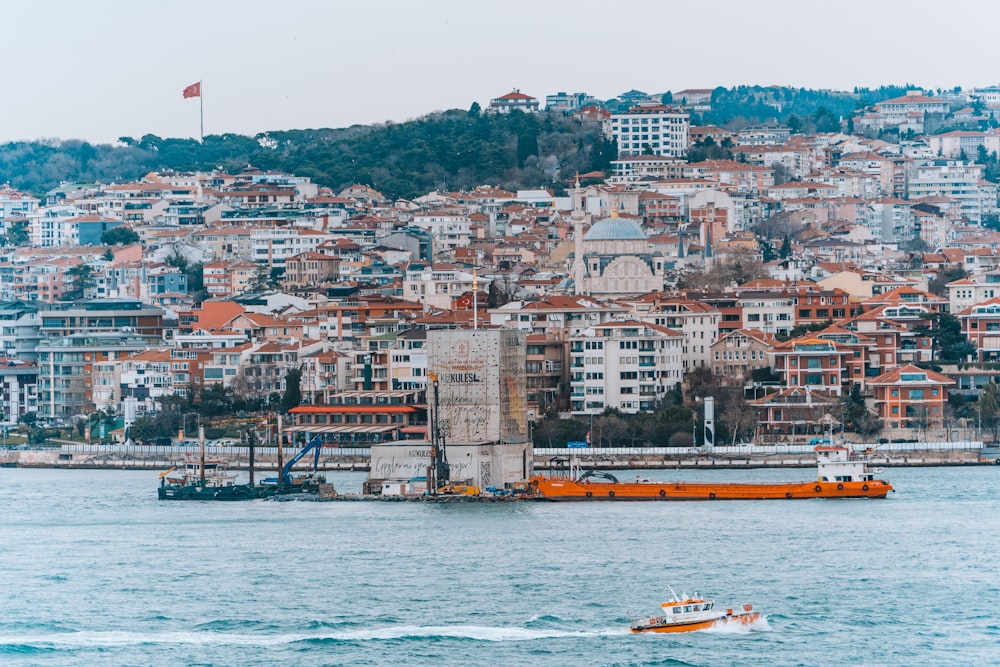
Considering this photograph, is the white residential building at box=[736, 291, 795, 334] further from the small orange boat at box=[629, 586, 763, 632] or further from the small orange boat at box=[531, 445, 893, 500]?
the small orange boat at box=[629, 586, 763, 632]

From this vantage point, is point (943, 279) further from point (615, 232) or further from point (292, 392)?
point (292, 392)

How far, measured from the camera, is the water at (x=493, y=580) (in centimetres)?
2412

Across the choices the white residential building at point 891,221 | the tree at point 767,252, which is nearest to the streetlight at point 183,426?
the tree at point 767,252

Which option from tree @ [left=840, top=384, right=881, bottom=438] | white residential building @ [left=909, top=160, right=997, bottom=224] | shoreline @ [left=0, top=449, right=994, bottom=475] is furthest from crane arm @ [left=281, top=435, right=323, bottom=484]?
white residential building @ [left=909, top=160, right=997, bottom=224]

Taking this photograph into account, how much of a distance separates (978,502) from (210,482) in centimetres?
1337

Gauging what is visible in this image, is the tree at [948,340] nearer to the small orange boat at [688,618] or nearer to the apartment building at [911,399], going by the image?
the apartment building at [911,399]

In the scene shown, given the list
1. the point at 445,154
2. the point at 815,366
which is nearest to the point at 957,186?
the point at 445,154

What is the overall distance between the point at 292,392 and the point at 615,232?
12365mm

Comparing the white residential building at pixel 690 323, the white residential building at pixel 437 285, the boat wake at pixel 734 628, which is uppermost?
the white residential building at pixel 437 285

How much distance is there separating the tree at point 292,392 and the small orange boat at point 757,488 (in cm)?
1402

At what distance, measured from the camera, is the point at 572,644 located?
79.0ft

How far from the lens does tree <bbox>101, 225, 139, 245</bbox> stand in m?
78.7

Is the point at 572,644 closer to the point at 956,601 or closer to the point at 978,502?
the point at 956,601

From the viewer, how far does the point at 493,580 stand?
92.6ft
